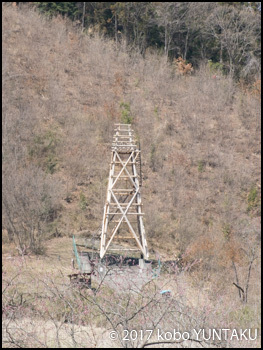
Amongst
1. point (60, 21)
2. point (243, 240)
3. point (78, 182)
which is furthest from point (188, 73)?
point (243, 240)

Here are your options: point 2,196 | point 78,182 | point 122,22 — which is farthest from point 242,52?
point 2,196

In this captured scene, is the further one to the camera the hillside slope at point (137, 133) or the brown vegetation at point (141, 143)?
the hillside slope at point (137, 133)

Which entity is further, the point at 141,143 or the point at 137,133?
the point at 137,133

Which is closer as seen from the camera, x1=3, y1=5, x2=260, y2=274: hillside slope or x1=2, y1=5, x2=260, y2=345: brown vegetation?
x1=2, y1=5, x2=260, y2=345: brown vegetation

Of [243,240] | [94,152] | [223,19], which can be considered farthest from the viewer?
[223,19]

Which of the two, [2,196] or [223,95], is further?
[223,95]

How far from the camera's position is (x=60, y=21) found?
2756 centimetres

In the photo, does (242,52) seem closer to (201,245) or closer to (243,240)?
(243,240)

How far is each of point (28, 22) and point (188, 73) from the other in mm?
10401

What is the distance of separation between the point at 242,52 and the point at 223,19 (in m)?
2.51

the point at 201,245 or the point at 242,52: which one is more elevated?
the point at 242,52

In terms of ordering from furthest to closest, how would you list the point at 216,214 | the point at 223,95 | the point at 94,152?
the point at 223,95
the point at 94,152
the point at 216,214

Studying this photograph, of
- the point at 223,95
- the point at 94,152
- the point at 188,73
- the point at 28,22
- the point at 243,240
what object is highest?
the point at 28,22

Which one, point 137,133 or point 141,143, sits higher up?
point 137,133
